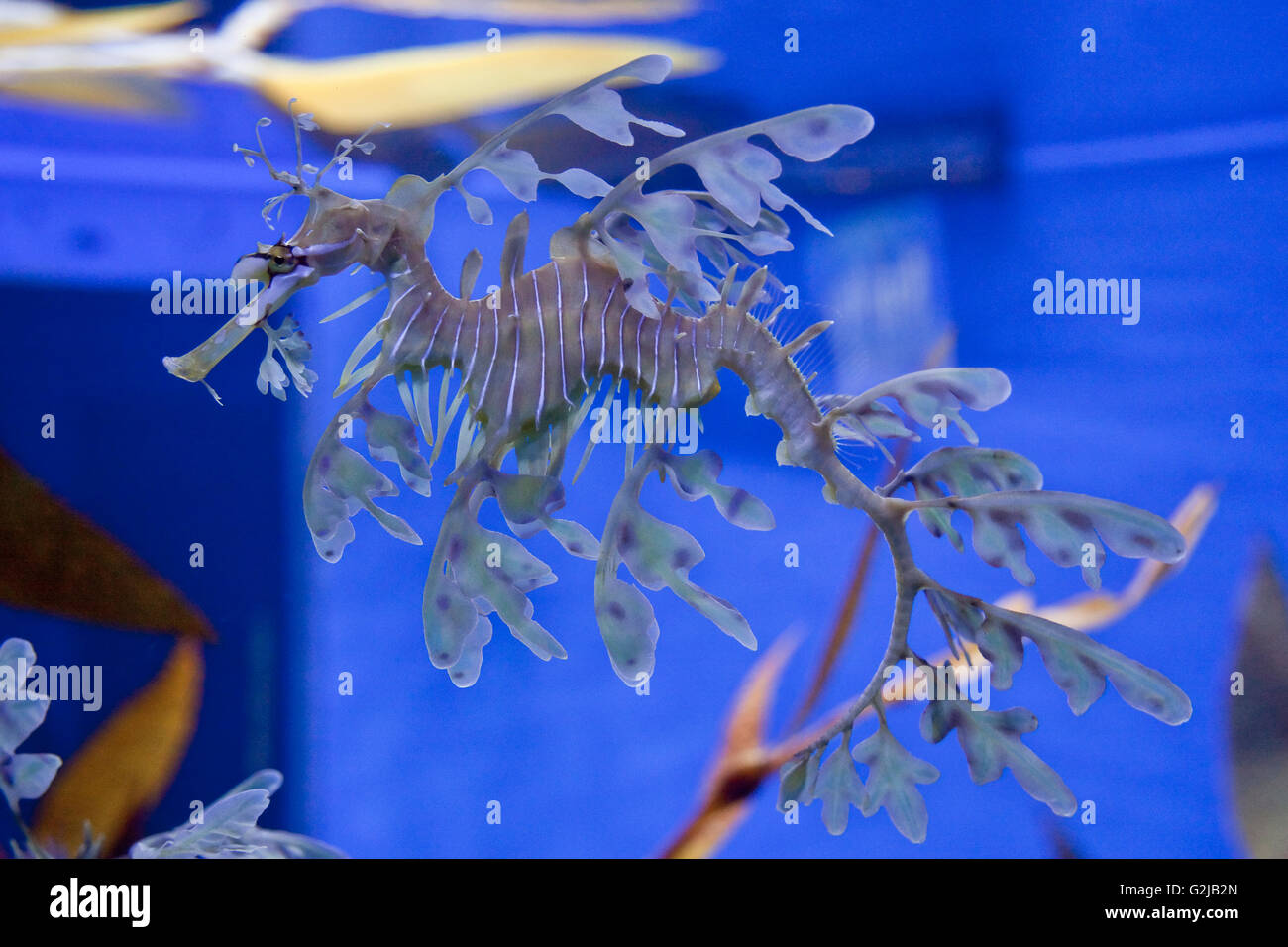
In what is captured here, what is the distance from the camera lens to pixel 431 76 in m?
1.53

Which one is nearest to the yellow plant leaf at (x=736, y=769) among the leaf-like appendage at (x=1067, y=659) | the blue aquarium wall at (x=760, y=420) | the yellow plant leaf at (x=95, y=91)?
the blue aquarium wall at (x=760, y=420)

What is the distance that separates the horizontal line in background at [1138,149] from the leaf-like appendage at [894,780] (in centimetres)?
114

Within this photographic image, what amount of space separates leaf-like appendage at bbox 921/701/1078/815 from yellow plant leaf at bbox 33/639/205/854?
4.63 ft

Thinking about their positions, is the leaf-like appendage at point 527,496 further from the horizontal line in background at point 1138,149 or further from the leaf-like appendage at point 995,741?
the horizontal line in background at point 1138,149

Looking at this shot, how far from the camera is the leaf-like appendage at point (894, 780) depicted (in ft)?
3.13

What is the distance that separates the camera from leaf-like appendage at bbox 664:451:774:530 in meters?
0.86

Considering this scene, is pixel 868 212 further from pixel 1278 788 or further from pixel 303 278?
pixel 1278 788

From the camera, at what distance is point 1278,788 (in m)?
1.66


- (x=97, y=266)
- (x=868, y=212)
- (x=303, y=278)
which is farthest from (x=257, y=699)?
(x=868, y=212)

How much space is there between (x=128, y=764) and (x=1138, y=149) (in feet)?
7.34

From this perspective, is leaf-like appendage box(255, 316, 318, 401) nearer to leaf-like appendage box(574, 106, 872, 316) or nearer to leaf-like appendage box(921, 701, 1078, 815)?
leaf-like appendage box(574, 106, 872, 316)

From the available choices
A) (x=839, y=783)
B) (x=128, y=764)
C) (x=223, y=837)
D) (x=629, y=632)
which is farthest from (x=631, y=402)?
(x=128, y=764)

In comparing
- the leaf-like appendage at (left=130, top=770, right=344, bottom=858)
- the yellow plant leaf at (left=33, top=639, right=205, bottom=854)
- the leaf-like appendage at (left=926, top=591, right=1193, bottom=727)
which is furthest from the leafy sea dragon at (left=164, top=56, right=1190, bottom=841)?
the yellow plant leaf at (left=33, top=639, right=205, bottom=854)

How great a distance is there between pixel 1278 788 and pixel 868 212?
135cm
